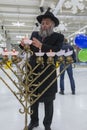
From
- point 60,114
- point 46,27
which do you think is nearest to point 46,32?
point 46,27

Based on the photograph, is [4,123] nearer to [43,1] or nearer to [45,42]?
[45,42]

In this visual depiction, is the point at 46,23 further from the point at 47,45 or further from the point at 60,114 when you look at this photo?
the point at 60,114

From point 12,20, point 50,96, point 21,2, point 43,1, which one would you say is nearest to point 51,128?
point 50,96

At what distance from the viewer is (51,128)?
281 centimetres

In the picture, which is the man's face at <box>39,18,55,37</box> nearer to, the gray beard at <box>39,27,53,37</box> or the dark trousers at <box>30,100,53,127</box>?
the gray beard at <box>39,27,53,37</box>

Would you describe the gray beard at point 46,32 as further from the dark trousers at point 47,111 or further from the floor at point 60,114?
the floor at point 60,114

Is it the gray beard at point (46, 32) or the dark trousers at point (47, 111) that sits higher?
the gray beard at point (46, 32)

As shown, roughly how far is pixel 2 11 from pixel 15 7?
2.47ft

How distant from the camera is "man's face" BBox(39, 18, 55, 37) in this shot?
2.29 metres

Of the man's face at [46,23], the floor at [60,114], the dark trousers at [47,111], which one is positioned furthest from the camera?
the floor at [60,114]

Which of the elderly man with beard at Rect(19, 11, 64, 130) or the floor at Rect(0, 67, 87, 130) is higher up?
the elderly man with beard at Rect(19, 11, 64, 130)

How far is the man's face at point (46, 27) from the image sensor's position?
7.53 ft

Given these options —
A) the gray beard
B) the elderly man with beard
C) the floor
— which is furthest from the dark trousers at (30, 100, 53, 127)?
the gray beard

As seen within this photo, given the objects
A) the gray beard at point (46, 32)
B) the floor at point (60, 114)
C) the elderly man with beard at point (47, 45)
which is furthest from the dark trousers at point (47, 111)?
the gray beard at point (46, 32)
